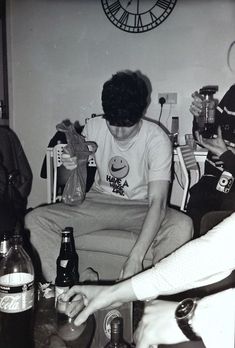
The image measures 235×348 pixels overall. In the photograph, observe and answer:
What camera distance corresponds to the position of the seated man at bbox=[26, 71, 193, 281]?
1.71 m

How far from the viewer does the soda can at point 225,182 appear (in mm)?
1964

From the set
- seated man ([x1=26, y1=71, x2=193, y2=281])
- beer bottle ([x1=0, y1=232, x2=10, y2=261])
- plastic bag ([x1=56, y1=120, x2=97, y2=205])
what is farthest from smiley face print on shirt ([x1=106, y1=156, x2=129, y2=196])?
beer bottle ([x1=0, y1=232, x2=10, y2=261])

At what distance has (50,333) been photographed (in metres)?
1.00

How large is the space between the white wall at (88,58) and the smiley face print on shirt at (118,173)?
5.92ft

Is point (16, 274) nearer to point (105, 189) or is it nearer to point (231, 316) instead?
point (231, 316)

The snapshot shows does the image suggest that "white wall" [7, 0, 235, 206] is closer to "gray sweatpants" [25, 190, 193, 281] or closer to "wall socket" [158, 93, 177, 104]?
"wall socket" [158, 93, 177, 104]

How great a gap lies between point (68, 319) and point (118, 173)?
104 cm

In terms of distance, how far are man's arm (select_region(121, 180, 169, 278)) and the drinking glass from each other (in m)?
0.37

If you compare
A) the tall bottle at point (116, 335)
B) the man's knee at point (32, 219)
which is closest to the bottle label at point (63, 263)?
the man's knee at point (32, 219)

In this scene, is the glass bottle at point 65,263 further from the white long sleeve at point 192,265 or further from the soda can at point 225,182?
the soda can at point 225,182

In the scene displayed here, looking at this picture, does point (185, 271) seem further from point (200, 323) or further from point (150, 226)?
point (150, 226)

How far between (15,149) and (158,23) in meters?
1.95

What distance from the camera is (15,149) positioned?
2.46 meters

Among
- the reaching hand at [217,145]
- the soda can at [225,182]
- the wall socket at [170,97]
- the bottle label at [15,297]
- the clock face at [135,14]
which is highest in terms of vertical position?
the clock face at [135,14]
